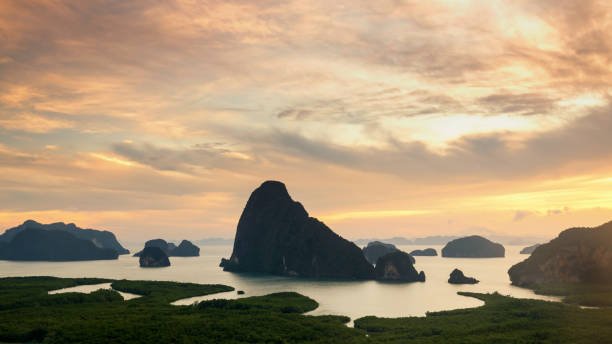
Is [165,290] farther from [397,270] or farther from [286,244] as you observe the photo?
[397,270]

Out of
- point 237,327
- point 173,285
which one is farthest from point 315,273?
point 237,327

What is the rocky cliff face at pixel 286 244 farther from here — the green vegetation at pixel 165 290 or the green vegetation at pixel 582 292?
the green vegetation at pixel 582 292

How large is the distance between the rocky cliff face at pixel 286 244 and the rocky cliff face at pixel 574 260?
49872 millimetres

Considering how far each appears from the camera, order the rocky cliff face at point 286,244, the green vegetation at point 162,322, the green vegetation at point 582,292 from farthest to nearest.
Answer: the rocky cliff face at point 286,244, the green vegetation at point 582,292, the green vegetation at point 162,322

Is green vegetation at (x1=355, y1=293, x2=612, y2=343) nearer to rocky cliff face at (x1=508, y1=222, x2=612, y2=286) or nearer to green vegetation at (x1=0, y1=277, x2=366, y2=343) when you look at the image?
green vegetation at (x1=0, y1=277, x2=366, y2=343)

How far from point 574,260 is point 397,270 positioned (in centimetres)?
4922

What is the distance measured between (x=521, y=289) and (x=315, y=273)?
67505 millimetres

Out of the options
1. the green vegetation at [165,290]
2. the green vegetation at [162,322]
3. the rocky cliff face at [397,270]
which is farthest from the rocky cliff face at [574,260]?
the green vegetation at [165,290]

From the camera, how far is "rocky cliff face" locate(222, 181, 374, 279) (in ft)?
504

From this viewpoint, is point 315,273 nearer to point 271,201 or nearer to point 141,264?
point 271,201

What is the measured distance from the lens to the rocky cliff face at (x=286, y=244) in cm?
15350

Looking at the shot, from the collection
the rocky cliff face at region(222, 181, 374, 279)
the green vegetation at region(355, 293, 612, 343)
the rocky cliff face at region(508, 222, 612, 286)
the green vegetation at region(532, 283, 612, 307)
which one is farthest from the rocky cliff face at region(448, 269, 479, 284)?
the green vegetation at region(355, 293, 612, 343)

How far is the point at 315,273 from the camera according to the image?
15575 cm

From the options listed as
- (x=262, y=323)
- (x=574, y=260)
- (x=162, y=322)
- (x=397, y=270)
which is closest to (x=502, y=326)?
(x=262, y=323)
